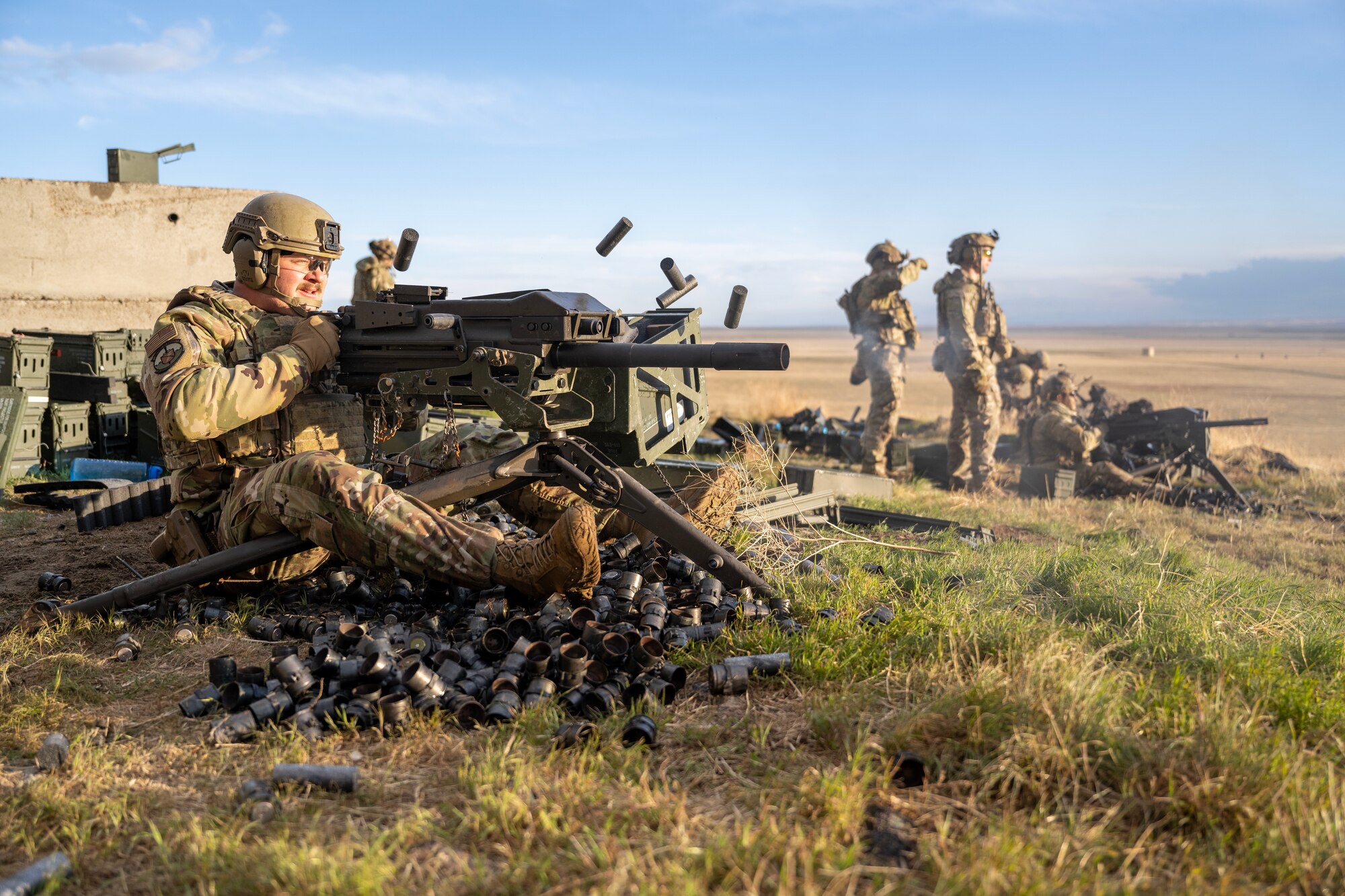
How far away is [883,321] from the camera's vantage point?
13.5 meters

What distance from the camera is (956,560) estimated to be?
579cm

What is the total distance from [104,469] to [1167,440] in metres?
11.3

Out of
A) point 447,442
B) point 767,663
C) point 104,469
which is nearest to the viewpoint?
point 767,663

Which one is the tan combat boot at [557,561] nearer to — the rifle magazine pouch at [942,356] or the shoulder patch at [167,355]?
the shoulder patch at [167,355]

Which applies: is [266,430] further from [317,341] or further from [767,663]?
[767,663]

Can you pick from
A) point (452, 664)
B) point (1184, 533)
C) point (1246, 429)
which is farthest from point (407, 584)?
point (1246, 429)

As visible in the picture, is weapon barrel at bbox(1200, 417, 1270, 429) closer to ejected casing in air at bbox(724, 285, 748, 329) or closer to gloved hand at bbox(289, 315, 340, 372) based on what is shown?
ejected casing in air at bbox(724, 285, 748, 329)

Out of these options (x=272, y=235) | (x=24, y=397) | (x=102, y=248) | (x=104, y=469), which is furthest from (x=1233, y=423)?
(x=102, y=248)

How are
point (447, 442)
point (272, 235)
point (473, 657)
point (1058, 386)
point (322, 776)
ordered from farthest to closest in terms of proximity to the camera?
point (1058, 386), point (447, 442), point (272, 235), point (473, 657), point (322, 776)

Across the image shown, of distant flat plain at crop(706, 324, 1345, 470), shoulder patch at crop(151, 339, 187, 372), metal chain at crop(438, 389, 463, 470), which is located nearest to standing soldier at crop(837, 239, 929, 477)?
distant flat plain at crop(706, 324, 1345, 470)

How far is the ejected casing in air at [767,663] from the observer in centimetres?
378

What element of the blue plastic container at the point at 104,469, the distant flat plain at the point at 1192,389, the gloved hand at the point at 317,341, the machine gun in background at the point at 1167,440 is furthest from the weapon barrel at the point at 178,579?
the machine gun in background at the point at 1167,440

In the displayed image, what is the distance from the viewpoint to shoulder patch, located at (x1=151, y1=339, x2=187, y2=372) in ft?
14.9

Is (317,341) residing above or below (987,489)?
above
